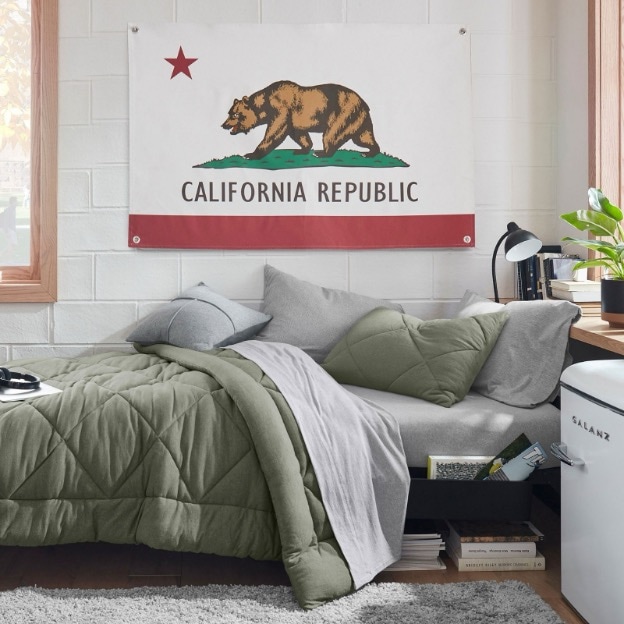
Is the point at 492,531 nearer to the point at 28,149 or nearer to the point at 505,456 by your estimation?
the point at 505,456

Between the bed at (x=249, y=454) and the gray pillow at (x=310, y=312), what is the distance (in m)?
0.52

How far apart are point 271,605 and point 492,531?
756mm

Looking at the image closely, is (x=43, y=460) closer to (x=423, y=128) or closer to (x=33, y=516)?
(x=33, y=516)

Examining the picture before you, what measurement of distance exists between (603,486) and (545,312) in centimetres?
91

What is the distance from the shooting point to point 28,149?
3479mm

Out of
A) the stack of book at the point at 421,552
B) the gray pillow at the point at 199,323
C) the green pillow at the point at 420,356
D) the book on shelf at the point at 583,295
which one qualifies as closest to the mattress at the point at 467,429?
the green pillow at the point at 420,356

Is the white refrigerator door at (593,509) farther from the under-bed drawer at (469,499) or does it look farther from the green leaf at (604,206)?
the green leaf at (604,206)

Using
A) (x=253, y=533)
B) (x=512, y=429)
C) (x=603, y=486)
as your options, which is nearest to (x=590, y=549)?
(x=603, y=486)

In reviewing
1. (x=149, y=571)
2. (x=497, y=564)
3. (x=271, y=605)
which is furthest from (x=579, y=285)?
(x=149, y=571)

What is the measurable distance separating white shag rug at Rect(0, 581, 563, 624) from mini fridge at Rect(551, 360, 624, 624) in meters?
0.14

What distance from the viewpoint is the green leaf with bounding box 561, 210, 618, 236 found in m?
2.52

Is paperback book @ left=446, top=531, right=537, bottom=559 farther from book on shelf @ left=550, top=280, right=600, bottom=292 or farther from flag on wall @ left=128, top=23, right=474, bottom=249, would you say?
flag on wall @ left=128, top=23, right=474, bottom=249

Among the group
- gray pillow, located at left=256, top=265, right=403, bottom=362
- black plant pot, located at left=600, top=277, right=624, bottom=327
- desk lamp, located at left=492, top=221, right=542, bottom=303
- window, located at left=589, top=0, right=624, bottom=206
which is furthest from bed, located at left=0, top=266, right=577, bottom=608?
window, located at left=589, top=0, right=624, bottom=206

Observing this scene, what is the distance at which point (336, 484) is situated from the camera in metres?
2.33
